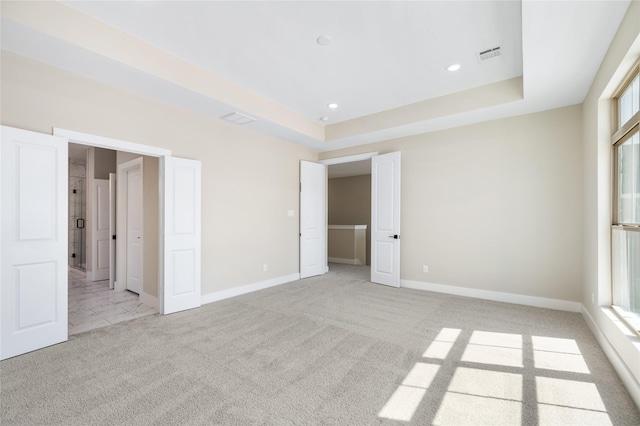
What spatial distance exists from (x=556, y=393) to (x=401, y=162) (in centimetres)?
392

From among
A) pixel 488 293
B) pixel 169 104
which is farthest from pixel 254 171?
pixel 488 293

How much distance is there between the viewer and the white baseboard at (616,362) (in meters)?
1.92

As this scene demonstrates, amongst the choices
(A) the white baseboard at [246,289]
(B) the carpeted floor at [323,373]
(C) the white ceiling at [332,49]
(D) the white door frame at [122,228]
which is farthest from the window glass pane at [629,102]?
(D) the white door frame at [122,228]

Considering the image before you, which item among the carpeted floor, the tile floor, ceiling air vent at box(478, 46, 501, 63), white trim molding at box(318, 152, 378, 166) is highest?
ceiling air vent at box(478, 46, 501, 63)

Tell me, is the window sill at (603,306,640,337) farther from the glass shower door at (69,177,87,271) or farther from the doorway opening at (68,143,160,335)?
the glass shower door at (69,177,87,271)

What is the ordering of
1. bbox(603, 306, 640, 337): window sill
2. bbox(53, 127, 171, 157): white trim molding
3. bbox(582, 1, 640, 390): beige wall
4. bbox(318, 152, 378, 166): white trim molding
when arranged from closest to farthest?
bbox(582, 1, 640, 390): beige wall, bbox(603, 306, 640, 337): window sill, bbox(53, 127, 171, 157): white trim molding, bbox(318, 152, 378, 166): white trim molding

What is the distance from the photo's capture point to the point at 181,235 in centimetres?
390

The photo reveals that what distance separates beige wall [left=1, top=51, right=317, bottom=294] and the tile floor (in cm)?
99

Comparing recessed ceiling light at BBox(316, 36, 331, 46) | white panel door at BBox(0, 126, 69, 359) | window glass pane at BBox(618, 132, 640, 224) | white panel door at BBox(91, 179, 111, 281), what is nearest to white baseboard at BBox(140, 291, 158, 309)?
white panel door at BBox(0, 126, 69, 359)

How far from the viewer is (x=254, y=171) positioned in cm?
501

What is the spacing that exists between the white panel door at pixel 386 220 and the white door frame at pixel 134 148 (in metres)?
3.58

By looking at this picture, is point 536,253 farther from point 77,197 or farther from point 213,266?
point 77,197

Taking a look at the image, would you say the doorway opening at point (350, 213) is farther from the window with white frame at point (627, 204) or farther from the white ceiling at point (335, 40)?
the window with white frame at point (627, 204)

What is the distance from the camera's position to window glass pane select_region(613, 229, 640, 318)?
2354mm
